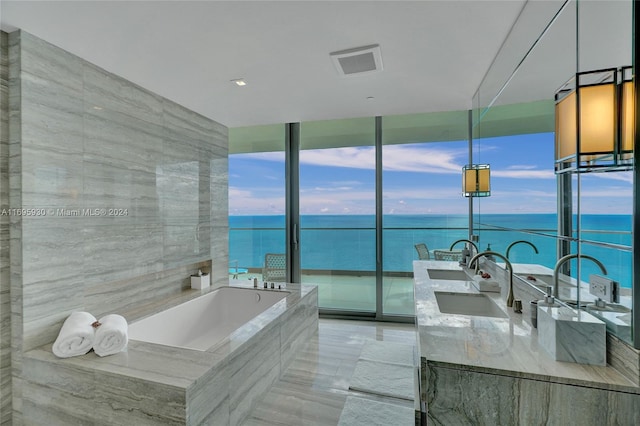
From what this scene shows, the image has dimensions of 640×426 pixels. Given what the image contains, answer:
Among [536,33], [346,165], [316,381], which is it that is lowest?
[316,381]

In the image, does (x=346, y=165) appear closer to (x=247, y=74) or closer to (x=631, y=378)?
(x=247, y=74)

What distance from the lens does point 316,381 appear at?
106 inches

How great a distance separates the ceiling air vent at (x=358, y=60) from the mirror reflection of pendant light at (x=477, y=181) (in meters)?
1.25

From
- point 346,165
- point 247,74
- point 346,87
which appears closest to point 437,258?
point 346,165

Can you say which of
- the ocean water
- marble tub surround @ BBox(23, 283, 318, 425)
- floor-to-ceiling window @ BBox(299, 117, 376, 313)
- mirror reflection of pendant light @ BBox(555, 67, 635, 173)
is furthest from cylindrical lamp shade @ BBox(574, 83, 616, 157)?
floor-to-ceiling window @ BBox(299, 117, 376, 313)

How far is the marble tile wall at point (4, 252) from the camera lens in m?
1.92

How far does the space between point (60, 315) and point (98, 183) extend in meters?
1.01

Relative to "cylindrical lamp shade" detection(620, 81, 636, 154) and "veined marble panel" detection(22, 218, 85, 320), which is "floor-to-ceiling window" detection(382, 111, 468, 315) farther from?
"veined marble panel" detection(22, 218, 85, 320)

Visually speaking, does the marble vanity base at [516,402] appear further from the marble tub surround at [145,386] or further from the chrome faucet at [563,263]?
the marble tub surround at [145,386]

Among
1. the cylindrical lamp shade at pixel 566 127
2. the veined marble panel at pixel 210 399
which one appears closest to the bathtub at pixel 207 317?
the veined marble panel at pixel 210 399

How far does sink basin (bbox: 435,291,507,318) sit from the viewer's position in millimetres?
2039

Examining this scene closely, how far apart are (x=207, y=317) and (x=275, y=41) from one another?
2.87m

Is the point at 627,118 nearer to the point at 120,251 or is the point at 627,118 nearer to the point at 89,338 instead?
the point at 89,338

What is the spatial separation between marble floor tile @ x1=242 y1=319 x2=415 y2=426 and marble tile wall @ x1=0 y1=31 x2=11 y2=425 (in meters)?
1.53
